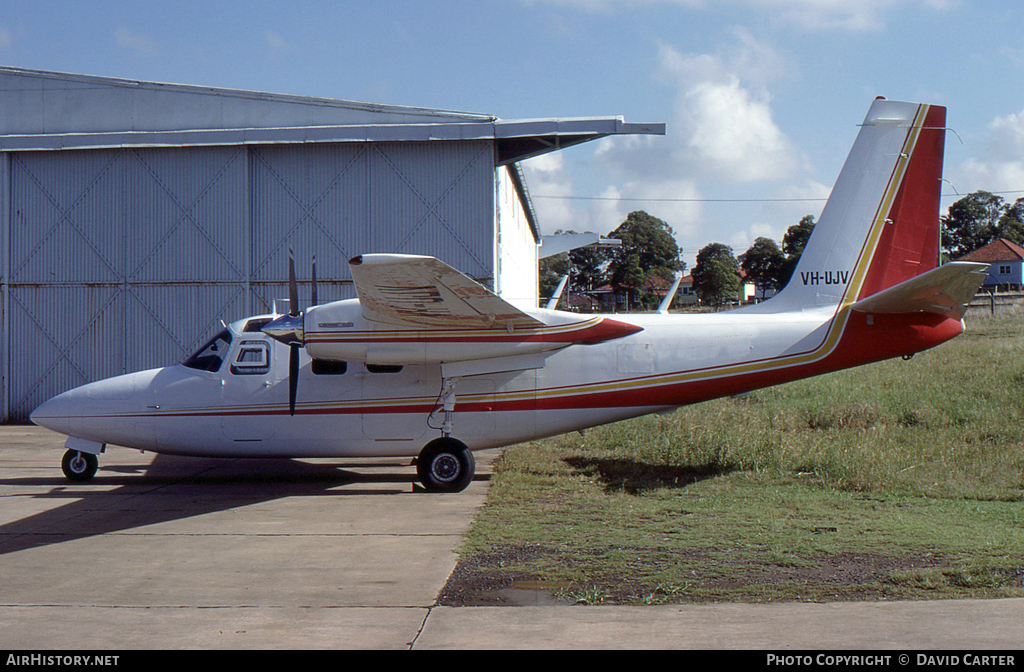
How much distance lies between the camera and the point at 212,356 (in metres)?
11.8

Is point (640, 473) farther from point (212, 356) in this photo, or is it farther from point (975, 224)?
point (975, 224)

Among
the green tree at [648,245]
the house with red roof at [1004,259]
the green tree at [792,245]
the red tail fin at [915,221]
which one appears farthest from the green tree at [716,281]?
the red tail fin at [915,221]

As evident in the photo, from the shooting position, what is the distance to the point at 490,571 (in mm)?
6922

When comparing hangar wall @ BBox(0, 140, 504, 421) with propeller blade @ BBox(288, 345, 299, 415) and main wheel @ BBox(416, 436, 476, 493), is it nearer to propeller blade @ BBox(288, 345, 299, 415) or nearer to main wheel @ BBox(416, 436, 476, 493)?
propeller blade @ BBox(288, 345, 299, 415)

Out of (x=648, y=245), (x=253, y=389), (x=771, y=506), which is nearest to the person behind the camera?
(x=771, y=506)

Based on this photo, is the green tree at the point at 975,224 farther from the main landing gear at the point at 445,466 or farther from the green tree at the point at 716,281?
the main landing gear at the point at 445,466

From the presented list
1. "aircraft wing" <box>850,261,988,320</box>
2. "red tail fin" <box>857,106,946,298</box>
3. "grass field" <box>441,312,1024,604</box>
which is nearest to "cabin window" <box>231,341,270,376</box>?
"grass field" <box>441,312,1024,604</box>

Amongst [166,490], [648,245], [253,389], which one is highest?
[648,245]

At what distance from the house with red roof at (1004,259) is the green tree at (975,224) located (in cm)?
425

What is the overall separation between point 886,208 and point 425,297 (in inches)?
273

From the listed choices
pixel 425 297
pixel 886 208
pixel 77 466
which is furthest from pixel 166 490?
pixel 886 208

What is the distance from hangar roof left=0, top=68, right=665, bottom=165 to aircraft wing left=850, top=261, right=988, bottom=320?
9099 mm

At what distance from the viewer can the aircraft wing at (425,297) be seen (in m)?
8.98

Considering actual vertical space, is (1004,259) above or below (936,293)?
above
